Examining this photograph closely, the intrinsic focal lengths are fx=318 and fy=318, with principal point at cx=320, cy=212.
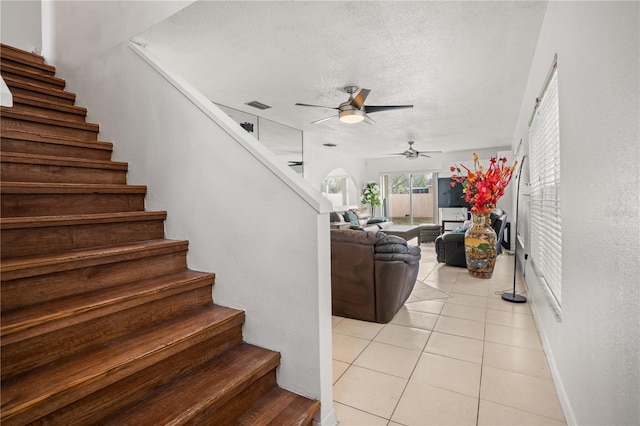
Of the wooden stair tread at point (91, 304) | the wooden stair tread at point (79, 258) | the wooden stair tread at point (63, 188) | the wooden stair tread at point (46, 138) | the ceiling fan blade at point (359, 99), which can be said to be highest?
the ceiling fan blade at point (359, 99)

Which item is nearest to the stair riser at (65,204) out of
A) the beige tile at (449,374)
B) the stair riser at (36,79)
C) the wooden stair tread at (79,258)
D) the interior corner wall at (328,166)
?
the wooden stair tread at (79,258)

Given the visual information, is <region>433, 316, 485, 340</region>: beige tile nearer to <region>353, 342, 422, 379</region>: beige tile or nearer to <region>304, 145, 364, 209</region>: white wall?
<region>353, 342, 422, 379</region>: beige tile

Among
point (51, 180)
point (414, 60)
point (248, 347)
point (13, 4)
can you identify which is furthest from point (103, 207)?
point (13, 4)

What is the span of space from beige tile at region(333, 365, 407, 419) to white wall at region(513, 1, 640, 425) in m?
0.89

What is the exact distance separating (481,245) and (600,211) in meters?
3.25

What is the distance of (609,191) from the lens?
1.07 metres

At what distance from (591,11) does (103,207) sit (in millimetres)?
2722

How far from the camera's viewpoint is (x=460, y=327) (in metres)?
2.92

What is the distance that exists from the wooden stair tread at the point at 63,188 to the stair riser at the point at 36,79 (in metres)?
1.42

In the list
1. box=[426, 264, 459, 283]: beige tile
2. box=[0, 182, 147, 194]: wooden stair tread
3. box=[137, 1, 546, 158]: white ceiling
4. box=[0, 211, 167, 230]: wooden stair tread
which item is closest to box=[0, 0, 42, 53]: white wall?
box=[137, 1, 546, 158]: white ceiling

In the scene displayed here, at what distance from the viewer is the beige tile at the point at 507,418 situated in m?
1.68

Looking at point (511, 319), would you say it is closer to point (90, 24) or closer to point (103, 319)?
point (103, 319)

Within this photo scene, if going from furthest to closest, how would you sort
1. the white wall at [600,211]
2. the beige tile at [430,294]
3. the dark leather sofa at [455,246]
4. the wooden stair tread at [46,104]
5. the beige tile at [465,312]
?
the dark leather sofa at [455,246]
the beige tile at [430,294]
the beige tile at [465,312]
the wooden stair tread at [46,104]
the white wall at [600,211]

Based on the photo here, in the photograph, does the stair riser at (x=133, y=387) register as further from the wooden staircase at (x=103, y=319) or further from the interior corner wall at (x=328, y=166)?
the interior corner wall at (x=328, y=166)
